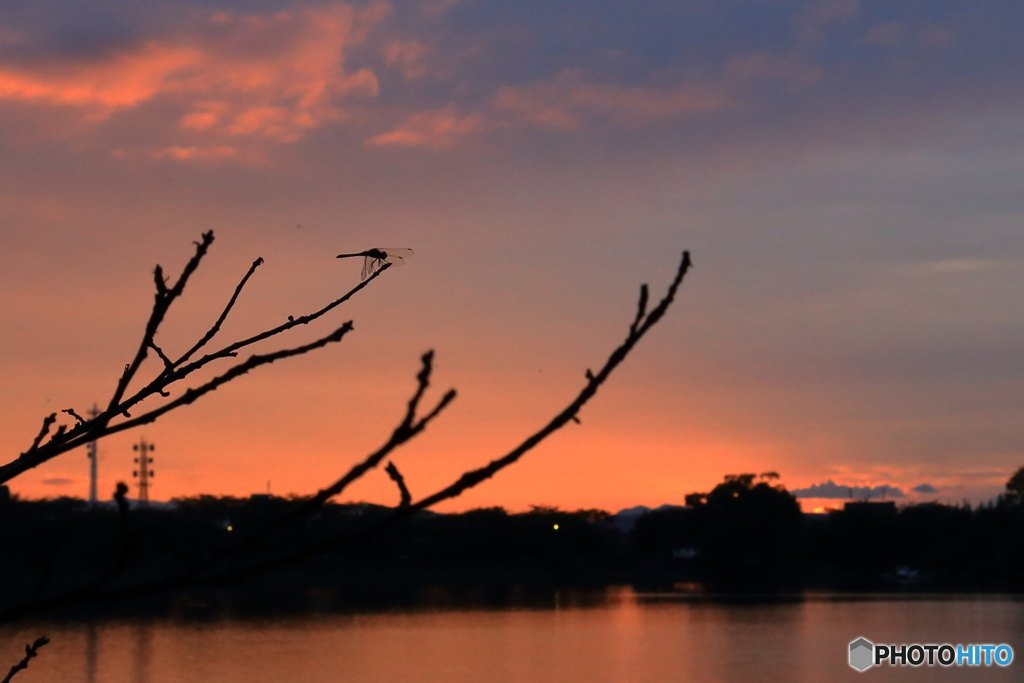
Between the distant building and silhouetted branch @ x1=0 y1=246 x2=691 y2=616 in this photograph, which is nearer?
silhouetted branch @ x1=0 y1=246 x2=691 y2=616

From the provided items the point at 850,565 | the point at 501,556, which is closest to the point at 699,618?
the point at 501,556

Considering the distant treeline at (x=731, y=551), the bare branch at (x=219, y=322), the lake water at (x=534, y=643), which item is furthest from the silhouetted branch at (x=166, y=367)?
the distant treeline at (x=731, y=551)

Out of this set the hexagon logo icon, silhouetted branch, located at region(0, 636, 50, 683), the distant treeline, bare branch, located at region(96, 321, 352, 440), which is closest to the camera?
bare branch, located at region(96, 321, 352, 440)

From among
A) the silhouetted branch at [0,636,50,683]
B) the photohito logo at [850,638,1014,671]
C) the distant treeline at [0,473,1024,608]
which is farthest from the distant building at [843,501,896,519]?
the silhouetted branch at [0,636,50,683]

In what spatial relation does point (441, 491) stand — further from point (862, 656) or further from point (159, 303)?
point (862, 656)

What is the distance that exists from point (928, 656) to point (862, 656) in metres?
3.55

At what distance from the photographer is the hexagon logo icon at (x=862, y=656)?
183 ft

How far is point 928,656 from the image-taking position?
5719 cm

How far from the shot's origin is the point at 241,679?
53906mm

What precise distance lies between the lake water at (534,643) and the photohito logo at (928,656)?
0.62 meters

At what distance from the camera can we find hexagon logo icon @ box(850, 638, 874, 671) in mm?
55844

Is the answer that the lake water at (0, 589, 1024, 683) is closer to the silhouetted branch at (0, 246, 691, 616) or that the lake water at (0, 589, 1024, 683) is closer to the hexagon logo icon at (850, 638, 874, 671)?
the hexagon logo icon at (850, 638, 874, 671)

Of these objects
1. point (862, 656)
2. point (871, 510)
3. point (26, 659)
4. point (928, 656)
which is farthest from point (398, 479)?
point (871, 510)

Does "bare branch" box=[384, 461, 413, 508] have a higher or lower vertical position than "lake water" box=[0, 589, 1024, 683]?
higher
